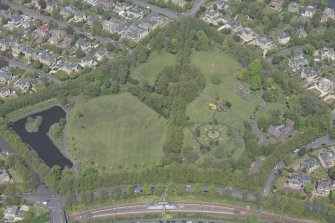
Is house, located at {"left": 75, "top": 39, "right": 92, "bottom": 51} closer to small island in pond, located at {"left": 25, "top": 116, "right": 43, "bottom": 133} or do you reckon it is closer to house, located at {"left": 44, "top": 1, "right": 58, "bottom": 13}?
→ house, located at {"left": 44, "top": 1, "right": 58, "bottom": 13}

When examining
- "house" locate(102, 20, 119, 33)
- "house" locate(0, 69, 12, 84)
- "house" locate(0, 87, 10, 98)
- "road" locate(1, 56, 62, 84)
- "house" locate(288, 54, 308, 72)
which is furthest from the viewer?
"house" locate(102, 20, 119, 33)

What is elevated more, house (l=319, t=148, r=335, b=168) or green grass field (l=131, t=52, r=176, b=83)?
green grass field (l=131, t=52, r=176, b=83)

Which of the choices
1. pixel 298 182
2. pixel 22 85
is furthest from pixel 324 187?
pixel 22 85

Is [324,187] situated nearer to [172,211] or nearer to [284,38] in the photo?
[172,211]

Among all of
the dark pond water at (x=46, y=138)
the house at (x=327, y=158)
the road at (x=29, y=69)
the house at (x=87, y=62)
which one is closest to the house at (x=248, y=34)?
the house at (x=87, y=62)

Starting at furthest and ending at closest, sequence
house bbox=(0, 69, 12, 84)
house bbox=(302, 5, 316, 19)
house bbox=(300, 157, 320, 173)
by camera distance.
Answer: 1. house bbox=(302, 5, 316, 19)
2. house bbox=(0, 69, 12, 84)
3. house bbox=(300, 157, 320, 173)

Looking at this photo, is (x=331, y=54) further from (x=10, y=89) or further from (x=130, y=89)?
(x=10, y=89)

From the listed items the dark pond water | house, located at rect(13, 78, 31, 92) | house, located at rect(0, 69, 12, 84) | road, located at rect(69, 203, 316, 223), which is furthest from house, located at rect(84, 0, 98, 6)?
road, located at rect(69, 203, 316, 223)
